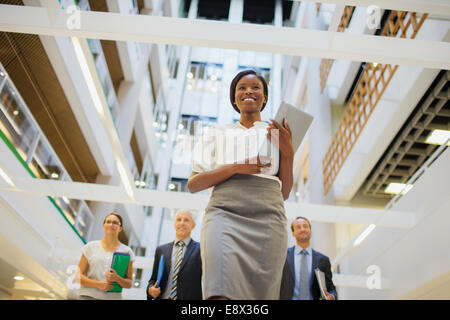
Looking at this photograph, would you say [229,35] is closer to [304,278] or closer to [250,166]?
[304,278]

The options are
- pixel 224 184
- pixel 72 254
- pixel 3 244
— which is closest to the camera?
pixel 224 184

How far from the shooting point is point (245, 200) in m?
1.33

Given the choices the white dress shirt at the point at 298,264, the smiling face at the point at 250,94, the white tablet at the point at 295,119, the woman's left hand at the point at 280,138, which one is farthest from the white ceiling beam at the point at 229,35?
the woman's left hand at the point at 280,138

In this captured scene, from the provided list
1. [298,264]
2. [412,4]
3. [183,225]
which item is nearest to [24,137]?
[183,225]

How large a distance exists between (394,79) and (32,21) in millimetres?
6956

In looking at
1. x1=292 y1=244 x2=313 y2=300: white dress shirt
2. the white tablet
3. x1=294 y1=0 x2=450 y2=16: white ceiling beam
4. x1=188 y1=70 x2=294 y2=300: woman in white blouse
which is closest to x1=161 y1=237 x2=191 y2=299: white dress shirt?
x1=292 y1=244 x2=313 y2=300: white dress shirt

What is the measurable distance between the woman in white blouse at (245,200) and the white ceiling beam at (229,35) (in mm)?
2683

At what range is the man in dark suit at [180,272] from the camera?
306 cm

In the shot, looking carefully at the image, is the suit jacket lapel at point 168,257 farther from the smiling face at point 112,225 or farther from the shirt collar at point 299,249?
the shirt collar at point 299,249

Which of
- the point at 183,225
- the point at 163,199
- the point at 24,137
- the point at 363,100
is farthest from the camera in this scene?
the point at 363,100

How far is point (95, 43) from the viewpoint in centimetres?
1153

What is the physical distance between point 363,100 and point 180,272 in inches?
309

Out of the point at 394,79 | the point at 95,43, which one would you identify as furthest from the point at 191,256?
the point at 95,43

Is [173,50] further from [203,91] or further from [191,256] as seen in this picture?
[191,256]
